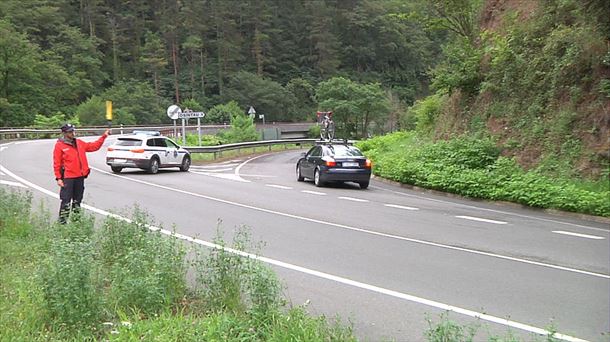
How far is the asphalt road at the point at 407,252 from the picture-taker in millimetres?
6070

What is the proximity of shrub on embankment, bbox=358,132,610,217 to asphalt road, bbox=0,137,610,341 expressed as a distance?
536mm

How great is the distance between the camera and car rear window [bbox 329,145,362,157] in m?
20.4

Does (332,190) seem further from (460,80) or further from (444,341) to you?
(444,341)

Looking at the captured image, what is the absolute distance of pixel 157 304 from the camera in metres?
5.40

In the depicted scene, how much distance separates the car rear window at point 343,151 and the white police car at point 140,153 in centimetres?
792

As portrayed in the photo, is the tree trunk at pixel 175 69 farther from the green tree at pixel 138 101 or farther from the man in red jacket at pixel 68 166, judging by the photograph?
the man in red jacket at pixel 68 166

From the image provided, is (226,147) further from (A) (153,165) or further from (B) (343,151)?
(B) (343,151)

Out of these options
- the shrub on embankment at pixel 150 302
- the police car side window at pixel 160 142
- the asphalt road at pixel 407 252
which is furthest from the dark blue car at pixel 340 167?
the shrub on embankment at pixel 150 302

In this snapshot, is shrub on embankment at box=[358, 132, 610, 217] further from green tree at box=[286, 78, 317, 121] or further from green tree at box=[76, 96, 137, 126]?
green tree at box=[286, 78, 317, 121]

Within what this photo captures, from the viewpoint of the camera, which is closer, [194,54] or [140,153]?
[140,153]

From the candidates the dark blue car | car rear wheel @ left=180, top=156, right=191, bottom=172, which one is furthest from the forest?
car rear wheel @ left=180, top=156, right=191, bottom=172

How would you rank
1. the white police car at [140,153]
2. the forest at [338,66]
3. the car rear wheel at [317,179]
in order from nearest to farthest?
the forest at [338,66], the car rear wheel at [317,179], the white police car at [140,153]

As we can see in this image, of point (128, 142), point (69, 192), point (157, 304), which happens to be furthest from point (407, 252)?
point (128, 142)

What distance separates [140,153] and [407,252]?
1683 centimetres
